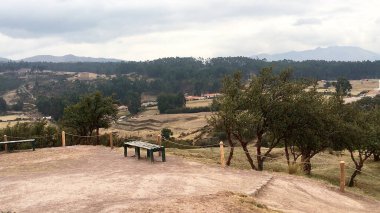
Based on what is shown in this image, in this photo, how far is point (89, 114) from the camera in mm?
32375

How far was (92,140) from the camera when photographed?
31.3 metres

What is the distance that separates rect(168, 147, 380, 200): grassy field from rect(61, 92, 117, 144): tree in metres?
6.31

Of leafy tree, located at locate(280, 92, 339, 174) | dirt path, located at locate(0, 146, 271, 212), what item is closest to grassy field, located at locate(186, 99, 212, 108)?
leafy tree, located at locate(280, 92, 339, 174)

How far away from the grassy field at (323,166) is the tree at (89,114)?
6307mm

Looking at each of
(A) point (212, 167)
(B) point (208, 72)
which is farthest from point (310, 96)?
(B) point (208, 72)

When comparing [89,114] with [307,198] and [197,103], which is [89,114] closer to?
[307,198]

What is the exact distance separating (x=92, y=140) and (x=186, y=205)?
2133cm

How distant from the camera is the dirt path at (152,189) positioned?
11.6 meters

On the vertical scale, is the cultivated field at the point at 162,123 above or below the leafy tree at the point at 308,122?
below

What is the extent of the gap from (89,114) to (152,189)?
65.6 feet

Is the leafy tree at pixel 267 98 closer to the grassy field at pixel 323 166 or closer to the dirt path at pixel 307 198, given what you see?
the grassy field at pixel 323 166

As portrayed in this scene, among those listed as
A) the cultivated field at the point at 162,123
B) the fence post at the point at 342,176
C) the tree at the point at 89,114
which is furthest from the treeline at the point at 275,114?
the cultivated field at the point at 162,123

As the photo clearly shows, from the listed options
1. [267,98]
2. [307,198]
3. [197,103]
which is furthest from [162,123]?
[307,198]

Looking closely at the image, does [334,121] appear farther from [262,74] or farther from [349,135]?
[262,74]
